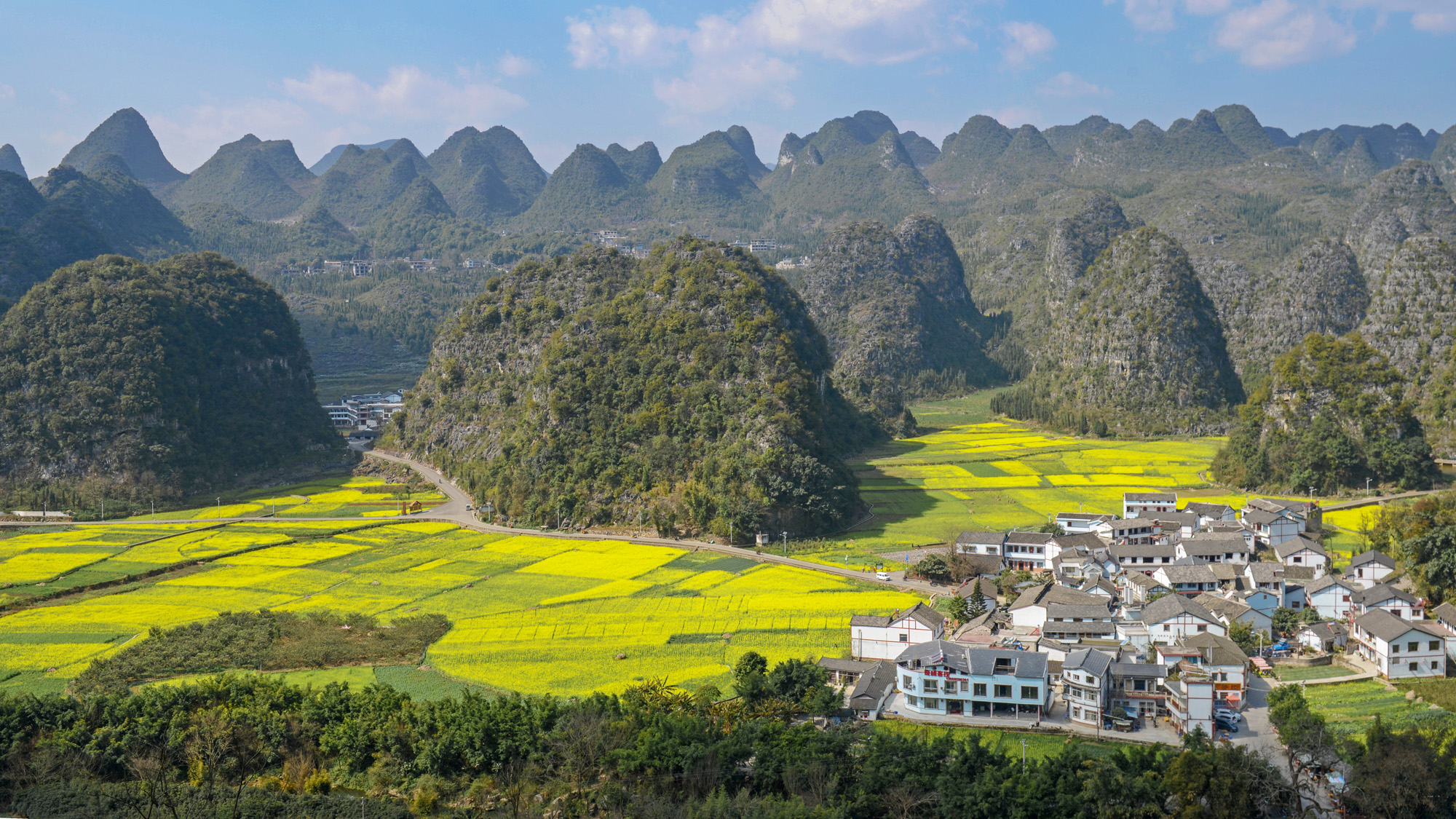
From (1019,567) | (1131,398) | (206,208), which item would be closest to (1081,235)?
(1131,398)

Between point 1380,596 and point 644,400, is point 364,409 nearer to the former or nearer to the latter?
point 644,400

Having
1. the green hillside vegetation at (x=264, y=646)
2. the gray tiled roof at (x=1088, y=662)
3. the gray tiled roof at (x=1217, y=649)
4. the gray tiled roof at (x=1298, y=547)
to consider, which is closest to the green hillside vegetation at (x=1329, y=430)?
the gray tiled roof at (x=1298, y=547)

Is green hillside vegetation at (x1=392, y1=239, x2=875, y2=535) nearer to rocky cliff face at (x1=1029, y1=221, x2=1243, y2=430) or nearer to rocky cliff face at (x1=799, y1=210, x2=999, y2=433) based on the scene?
rocky cliff face at (x1=1029, y1=221, x2=1243, y2=430)

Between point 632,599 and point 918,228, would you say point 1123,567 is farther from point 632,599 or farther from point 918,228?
point 918,228

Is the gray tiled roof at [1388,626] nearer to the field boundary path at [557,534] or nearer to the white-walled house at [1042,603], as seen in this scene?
the white-walled house at [1042,603]

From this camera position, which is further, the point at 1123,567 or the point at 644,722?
the point at 1123,567

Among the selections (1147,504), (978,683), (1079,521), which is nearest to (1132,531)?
(1079,521)

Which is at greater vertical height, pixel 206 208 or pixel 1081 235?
pixel 206 208
